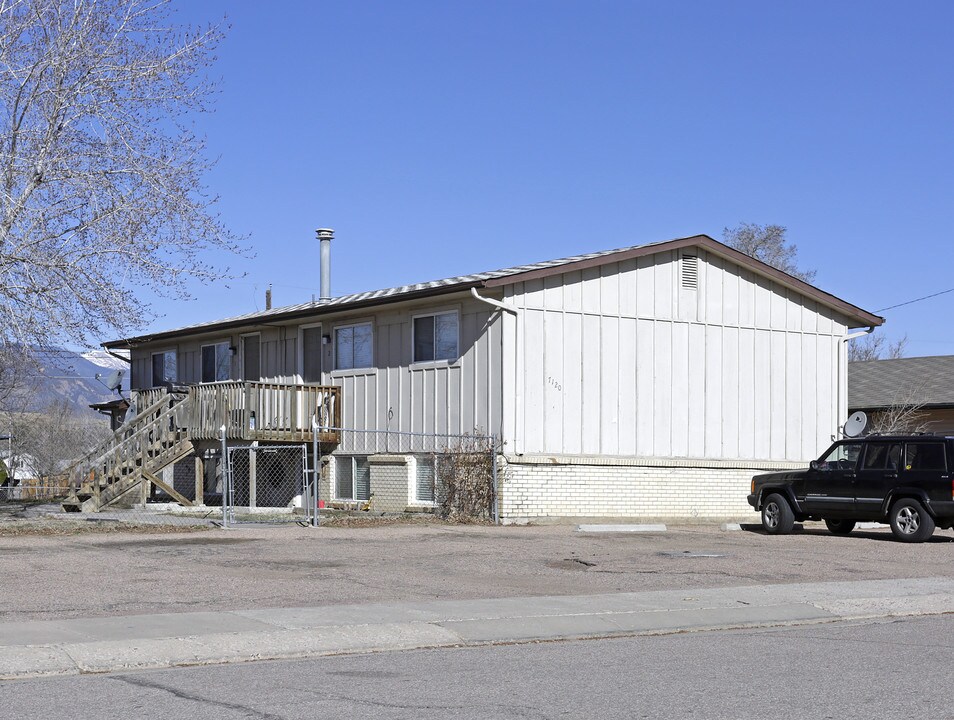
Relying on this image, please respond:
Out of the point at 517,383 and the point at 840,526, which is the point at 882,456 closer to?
the point at 840,526

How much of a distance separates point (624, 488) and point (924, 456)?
6839 millimetres

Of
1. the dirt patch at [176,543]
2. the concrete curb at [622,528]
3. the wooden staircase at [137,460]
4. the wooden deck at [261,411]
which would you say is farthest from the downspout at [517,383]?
the wooden staircase at [137,460]

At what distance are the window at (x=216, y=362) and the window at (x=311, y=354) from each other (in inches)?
124

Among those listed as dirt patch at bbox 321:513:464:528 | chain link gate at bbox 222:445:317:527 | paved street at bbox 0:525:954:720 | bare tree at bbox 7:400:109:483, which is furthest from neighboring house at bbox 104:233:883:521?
bare tree at bbox 7:400:109:483

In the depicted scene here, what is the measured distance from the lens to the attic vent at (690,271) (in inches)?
1064

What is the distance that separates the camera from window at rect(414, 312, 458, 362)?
25578 millimetres

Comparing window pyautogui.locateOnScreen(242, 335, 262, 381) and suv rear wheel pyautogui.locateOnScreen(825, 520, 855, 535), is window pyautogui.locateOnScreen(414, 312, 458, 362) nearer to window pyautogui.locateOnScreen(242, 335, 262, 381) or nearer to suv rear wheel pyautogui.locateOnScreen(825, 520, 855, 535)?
window pyautogui.locateOnScreen(242, 335, 262, 381)

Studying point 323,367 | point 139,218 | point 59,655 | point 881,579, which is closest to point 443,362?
point 323,367

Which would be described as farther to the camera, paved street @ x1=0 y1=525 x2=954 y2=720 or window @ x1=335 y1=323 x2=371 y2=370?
window @ x1=335 y1=323 x2=371 y2=370

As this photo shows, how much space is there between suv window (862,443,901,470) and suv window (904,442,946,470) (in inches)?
7.1

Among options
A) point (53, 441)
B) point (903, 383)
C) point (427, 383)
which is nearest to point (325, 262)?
point (427, 383)

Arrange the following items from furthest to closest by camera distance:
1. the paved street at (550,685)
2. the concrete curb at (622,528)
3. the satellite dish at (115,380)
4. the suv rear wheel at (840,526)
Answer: the satellite dish at (115,380) < the concrete curb at (622,528) < the suv rear wheel at (840,526) < the paved street at (550,685)

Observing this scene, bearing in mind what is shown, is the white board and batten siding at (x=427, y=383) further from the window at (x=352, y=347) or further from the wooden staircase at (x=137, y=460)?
the wooden staircase at (x=137, y=460)

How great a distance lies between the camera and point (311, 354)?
29.5 metres
